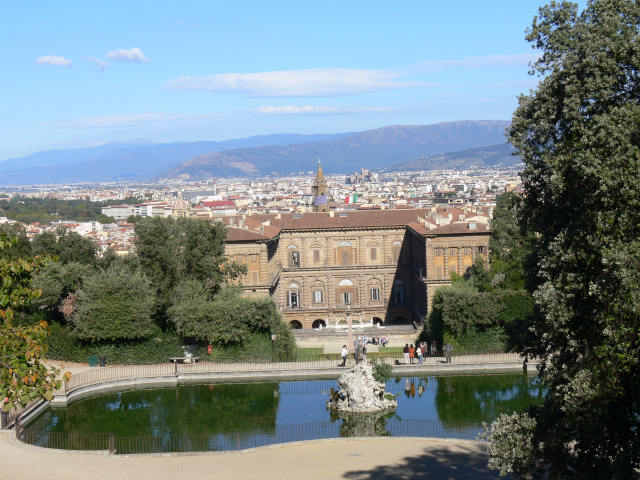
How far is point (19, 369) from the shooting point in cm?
1280

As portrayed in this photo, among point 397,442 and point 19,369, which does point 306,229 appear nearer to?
point 397,442

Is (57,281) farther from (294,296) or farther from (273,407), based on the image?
(294,296)

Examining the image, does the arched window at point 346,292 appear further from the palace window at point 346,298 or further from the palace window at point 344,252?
the palace window at point 344,252

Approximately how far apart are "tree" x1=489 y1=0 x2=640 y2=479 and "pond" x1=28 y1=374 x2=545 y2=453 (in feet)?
29.5

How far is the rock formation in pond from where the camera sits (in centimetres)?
2823

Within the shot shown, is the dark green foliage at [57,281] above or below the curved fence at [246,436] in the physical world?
above

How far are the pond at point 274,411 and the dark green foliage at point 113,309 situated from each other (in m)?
5.37

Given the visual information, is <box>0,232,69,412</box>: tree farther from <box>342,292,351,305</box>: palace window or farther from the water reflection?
<box>342,292,351,305</box>: palace window

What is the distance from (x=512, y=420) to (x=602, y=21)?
8641mm

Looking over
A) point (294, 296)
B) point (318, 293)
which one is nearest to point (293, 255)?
point (294, 296)

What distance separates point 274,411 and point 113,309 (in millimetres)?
11755

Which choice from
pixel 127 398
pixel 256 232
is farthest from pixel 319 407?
pixel 256 232

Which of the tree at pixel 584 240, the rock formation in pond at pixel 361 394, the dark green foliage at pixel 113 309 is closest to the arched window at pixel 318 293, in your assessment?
the dark green foliage at pixel 113 309

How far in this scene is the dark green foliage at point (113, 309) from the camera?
36.7 metres
